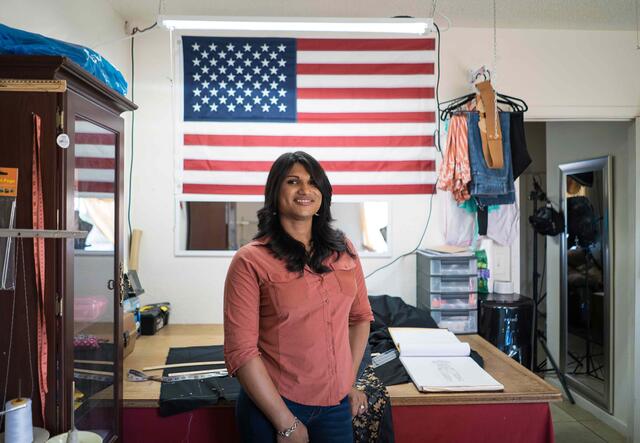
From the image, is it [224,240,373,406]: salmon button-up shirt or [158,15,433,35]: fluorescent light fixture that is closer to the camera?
[224,240,373,406]: salmon button-up shirt

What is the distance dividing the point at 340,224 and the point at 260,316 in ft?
6.66

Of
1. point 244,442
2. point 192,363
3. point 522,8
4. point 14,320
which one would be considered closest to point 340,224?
point 192,363

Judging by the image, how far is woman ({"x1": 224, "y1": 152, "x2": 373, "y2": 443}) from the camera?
1.53 metres

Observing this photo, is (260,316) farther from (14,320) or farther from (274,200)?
(14,320)

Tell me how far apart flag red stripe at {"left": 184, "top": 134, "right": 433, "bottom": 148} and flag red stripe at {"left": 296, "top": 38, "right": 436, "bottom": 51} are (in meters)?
0.62

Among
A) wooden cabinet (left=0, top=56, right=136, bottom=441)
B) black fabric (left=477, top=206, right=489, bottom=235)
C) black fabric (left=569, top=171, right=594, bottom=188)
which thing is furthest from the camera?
black fabric (left=569, top=171, right=594, bottom=188)

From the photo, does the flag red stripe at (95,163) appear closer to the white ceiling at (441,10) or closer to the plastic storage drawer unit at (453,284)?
the white ceiling at (441,10)

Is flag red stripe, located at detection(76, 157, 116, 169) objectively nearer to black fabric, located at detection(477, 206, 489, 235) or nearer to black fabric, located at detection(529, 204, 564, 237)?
black fabric, located at detection(477, 206, 489, 235)

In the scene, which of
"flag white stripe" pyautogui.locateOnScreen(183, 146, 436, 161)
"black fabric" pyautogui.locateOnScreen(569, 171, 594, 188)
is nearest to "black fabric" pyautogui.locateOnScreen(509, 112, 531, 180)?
"flag white stripe" pyautogui.locateOnScreen(183, 146, 436, 161)

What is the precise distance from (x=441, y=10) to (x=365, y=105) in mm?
781

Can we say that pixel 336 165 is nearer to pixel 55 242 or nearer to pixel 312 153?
pixel 312 153

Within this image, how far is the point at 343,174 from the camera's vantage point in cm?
337

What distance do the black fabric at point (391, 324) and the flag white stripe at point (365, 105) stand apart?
1329 millimetres

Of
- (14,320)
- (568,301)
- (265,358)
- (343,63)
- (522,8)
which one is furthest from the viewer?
(568,301)
